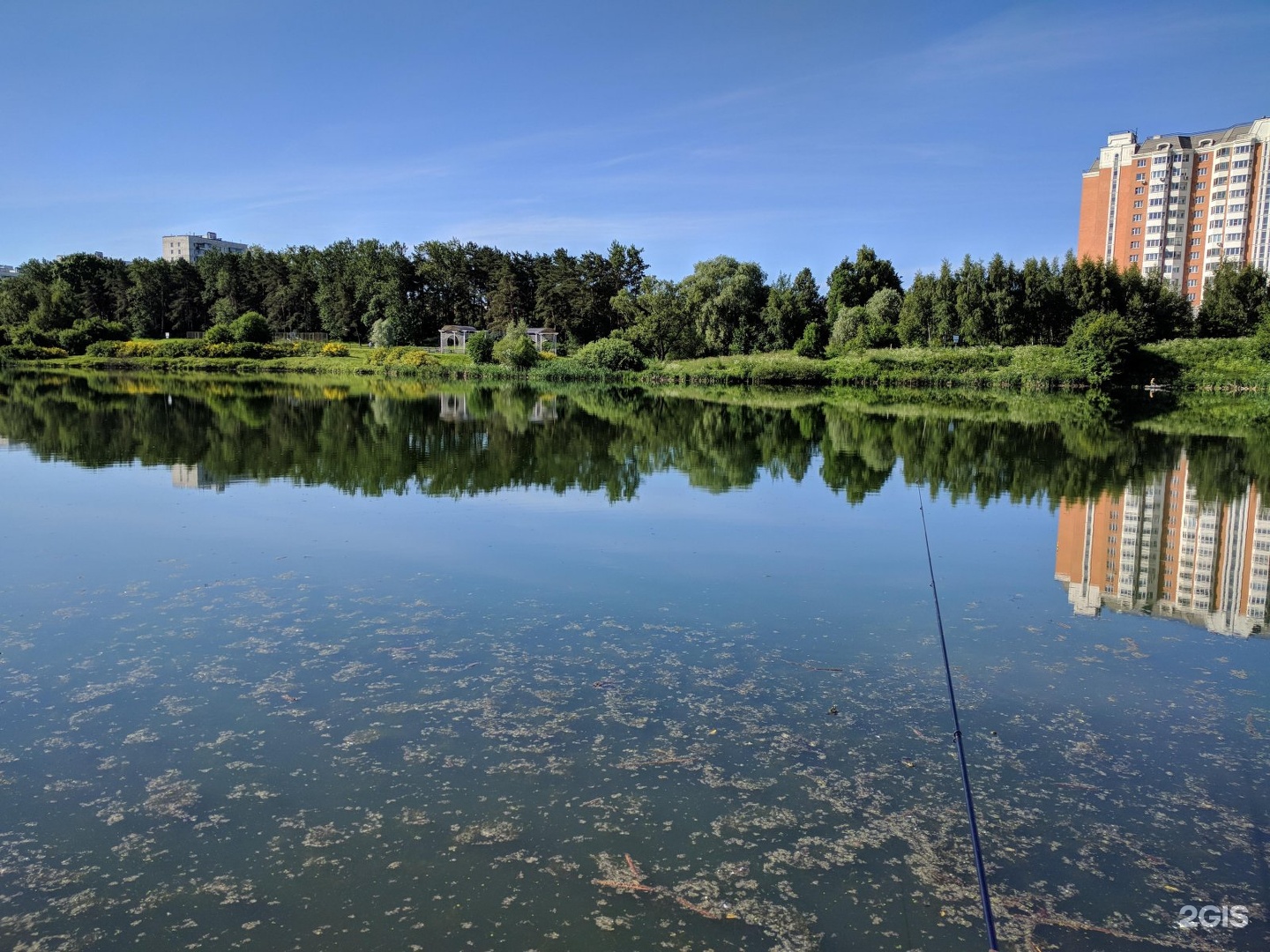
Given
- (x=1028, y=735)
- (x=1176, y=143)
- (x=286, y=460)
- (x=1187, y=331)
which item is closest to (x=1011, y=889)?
(x=1028, y=735)

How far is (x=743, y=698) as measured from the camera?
614cm

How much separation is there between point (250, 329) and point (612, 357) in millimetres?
34152

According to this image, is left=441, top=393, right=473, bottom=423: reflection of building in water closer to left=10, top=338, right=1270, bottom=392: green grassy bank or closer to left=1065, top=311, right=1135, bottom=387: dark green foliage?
left=10, top=338, right=1270, bottom=392: green grassy bank

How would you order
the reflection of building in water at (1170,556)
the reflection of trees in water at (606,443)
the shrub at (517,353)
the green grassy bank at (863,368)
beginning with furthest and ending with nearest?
the shrub at (517,353)
the green grassy bank at (863,368)
the reflection of trees in water at (606,443)
the reflection of building in water at (1170,556)

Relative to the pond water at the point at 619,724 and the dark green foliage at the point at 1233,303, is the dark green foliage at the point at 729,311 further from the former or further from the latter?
the pond water at the point at 619,724

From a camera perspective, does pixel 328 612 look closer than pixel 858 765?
No

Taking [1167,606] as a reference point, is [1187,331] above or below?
above

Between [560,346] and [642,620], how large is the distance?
6657cm

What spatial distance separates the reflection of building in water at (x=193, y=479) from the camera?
47.9ft

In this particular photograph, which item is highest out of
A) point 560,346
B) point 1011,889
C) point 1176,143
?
point 1176,143

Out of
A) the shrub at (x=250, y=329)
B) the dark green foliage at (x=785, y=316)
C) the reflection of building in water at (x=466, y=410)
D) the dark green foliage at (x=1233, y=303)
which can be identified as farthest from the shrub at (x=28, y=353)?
the dark green foliage at (x=1233, y=303)

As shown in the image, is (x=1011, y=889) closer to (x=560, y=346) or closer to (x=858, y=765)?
(x=858, y=765)

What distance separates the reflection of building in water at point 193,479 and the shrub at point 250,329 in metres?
62.1

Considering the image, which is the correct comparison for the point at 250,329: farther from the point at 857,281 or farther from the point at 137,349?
the point at 857,281
